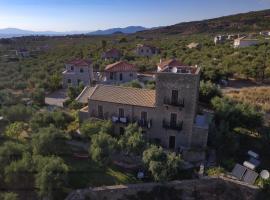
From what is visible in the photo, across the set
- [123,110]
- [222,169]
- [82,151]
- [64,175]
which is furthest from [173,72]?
[64,175]

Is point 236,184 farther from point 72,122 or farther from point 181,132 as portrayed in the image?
point 72,122

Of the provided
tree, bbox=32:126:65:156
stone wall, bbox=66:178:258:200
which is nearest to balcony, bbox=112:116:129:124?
tree, bbox=32:126:65:156

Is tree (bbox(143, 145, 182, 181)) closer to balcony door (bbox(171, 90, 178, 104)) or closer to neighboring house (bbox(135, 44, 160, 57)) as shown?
balcony door (bbox(171, 90, 178, 104))

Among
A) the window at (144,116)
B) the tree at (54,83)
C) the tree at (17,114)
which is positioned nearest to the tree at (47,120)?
the tree at (17,114)

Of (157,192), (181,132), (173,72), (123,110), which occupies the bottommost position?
(157,192)

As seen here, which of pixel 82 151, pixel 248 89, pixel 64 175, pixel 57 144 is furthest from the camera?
pixel 248 89

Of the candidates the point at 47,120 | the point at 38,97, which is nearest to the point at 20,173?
the point at 47,120

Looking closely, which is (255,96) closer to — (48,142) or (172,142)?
(172,142)
